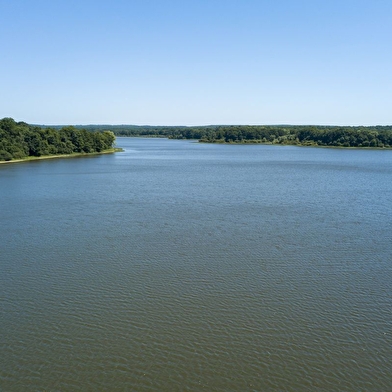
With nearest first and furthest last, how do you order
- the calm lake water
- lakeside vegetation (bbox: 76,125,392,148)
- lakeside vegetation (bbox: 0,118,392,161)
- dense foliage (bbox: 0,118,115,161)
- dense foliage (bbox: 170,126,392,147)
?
the calm lake water, dense foliage (bbox: 0,118,115,161), lakeside vegetation (bbox: 0,118,392,161), lakeside vegetation (bbox: 76,125,392,148), dense foliage (bbox: 170,126,392,147)

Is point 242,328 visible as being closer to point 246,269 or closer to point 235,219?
point 246,269

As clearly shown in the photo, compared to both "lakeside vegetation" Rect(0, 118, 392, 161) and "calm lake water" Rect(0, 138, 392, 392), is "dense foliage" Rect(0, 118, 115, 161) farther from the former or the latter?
"calm lake water" Rect(0, 138, 392, 392)

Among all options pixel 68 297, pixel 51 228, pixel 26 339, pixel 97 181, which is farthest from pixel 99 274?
pixel 97 181

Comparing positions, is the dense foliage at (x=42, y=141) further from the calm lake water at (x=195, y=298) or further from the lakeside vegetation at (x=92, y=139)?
the calm lake water at (x=195, y=298)

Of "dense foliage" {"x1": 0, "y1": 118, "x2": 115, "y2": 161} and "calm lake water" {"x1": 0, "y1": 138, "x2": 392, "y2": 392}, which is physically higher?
"dense foliage" {"x1": 0, "y1": 118, "x2": 115, "y2": 161}

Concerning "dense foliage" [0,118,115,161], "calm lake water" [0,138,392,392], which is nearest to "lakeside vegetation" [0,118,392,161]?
"dense foliage" [0,118,115,161]

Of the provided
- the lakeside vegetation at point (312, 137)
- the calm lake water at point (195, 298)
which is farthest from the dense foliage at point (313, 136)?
the calm lake water at point (195, 298)
